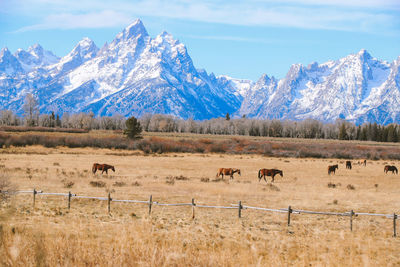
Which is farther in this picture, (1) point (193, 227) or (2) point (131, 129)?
(2) point (131, 129)

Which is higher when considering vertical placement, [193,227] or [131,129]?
[131,129]

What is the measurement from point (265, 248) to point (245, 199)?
12.7m

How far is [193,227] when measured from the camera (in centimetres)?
1894

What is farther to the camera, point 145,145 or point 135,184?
point 145,145

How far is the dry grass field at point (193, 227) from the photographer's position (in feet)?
33.7

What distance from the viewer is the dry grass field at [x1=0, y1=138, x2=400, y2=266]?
10.3 m

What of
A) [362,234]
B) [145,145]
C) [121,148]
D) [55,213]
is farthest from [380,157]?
[55,213]

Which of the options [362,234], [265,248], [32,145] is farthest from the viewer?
[32,145]

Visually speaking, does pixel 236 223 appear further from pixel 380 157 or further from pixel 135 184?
pixel 380 157

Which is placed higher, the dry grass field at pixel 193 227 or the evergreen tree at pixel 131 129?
the evergreen tree at pixel 131 129

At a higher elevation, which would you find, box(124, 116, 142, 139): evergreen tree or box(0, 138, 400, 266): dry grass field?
box(124, 116, 142, 139): evergreen tree

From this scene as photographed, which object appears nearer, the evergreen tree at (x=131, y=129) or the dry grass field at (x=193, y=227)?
the dry grass field at (x=193, y=227)

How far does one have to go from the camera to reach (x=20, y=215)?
19.8 metres

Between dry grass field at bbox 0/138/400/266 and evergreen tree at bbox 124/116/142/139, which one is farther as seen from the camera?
evergreen tree at bbox 124/116/142/139
